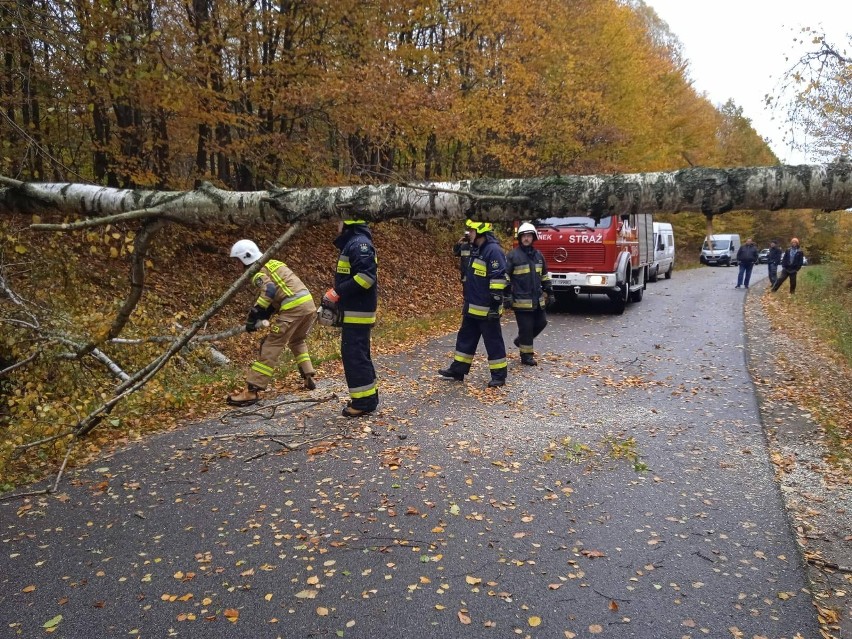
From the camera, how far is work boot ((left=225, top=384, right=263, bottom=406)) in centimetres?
662

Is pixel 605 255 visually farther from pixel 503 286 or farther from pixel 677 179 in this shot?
pixel 677 179

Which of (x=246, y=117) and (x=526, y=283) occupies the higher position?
(x=246, y=117)

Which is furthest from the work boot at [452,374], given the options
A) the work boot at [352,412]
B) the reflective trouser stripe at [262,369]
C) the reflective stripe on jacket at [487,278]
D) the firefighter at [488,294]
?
the reflective trouser stripe at [262,369]

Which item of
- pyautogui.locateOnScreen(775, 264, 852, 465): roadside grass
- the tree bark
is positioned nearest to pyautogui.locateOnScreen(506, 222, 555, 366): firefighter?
pyautogui.locateOnScreen(775, 264, 852, 465): roadside grass

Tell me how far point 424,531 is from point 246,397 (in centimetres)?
341

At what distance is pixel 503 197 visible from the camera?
3.25m

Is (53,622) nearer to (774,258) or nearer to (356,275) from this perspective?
(356,275)

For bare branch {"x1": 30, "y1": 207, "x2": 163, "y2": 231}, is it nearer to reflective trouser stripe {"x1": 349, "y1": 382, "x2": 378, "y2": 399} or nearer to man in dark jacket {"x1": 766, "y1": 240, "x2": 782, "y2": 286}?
reflective trouser stripe {"x1": 349, "y1": 382, "x2": 378, "y2": 399}

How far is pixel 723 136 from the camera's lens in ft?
111

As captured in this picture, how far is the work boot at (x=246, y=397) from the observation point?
21.7 feet

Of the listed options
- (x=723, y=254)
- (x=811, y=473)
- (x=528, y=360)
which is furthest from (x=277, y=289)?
(x=723, y=254)

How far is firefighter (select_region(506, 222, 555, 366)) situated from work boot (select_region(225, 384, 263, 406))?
376cm

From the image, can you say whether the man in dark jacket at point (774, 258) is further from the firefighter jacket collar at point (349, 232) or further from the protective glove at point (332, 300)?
the protective glove at point (332, 300)

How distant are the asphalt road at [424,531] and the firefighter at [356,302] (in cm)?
34
